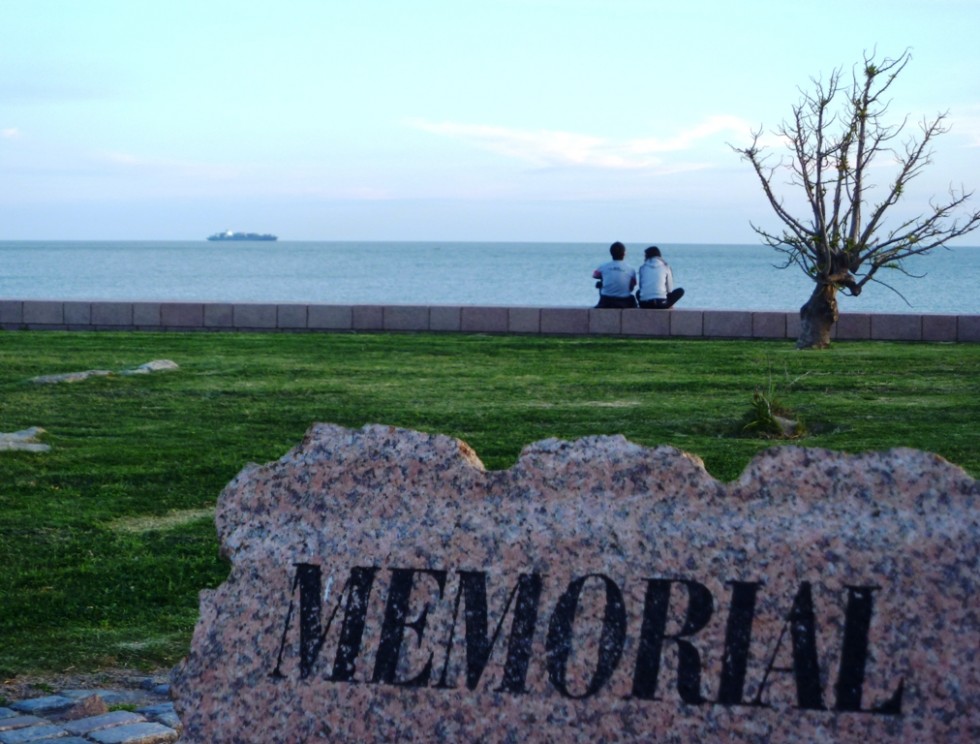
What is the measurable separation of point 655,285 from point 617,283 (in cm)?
58

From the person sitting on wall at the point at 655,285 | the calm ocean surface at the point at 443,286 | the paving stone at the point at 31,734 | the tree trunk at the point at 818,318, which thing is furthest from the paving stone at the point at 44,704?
the calm ocean surface at the point at 443,286

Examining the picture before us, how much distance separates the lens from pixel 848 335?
1845 cm

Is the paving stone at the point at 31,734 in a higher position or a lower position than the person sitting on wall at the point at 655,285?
lower

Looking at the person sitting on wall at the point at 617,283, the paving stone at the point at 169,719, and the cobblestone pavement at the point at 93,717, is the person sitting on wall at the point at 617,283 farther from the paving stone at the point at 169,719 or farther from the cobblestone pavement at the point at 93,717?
the paving stone at the point at 169,719

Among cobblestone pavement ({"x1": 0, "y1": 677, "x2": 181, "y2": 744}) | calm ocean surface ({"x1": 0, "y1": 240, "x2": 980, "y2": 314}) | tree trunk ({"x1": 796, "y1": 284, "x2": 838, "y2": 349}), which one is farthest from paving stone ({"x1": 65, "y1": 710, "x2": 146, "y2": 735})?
calm ocean surface ({"x1": 0, "y1": 240, "x2": 980, "y2": 314})

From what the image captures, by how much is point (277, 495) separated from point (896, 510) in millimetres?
1509

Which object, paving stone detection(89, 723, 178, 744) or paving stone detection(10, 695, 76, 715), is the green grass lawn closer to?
paving stone detection(10, 695, 76, 715)

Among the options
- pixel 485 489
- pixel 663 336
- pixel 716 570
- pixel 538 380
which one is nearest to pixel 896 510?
pixel 716 570

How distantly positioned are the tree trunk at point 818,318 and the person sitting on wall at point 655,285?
266 cm

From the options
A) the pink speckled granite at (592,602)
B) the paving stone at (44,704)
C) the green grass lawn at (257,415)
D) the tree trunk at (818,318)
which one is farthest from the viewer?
the tree trunk at (818,318)

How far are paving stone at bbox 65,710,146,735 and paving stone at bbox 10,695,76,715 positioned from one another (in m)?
0.19

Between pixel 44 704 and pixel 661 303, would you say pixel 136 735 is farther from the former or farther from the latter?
pixel 661 303

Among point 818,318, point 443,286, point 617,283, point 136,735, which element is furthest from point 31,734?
point 443,286

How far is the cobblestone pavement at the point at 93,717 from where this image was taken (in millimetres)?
4117
